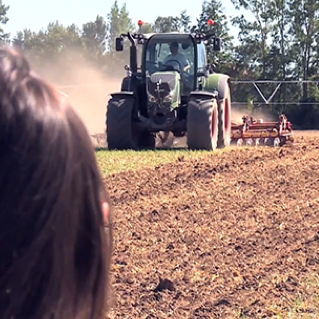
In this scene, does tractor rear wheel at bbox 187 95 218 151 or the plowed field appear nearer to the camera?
the plowed field

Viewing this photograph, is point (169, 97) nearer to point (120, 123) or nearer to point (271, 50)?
point (120, 123)

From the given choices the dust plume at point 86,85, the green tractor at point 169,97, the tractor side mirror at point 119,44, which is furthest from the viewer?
the dust plume at point 86,85

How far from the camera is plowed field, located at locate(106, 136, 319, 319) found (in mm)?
4645

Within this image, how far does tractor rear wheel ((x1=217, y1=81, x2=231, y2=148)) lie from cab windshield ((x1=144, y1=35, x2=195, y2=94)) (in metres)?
0.86

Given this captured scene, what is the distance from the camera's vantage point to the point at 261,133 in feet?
51.5

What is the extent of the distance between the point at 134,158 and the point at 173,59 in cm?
278

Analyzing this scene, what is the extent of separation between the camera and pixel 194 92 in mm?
13516

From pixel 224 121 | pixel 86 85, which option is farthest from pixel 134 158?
pixel 86 85

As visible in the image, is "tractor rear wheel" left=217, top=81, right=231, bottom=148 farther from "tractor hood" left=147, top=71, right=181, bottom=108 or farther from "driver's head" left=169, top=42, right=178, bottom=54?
"driver's head" left=169, top=42, right=178, bottom=54

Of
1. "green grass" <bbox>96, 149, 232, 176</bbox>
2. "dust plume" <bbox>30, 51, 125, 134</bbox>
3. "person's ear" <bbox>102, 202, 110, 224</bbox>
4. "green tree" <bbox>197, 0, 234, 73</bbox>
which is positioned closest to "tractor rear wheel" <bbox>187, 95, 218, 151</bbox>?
"green grass" <bbox>96, 149, 232, 176</bbox>

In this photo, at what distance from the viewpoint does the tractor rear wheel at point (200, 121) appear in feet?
42.9

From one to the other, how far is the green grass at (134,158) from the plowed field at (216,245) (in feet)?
4.01

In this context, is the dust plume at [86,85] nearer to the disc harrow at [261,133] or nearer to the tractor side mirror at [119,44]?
the disc harrow at [261,133]

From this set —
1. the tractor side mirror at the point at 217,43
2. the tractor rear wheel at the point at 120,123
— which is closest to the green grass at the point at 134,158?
the tractor rear wheel at the point at 120,123
